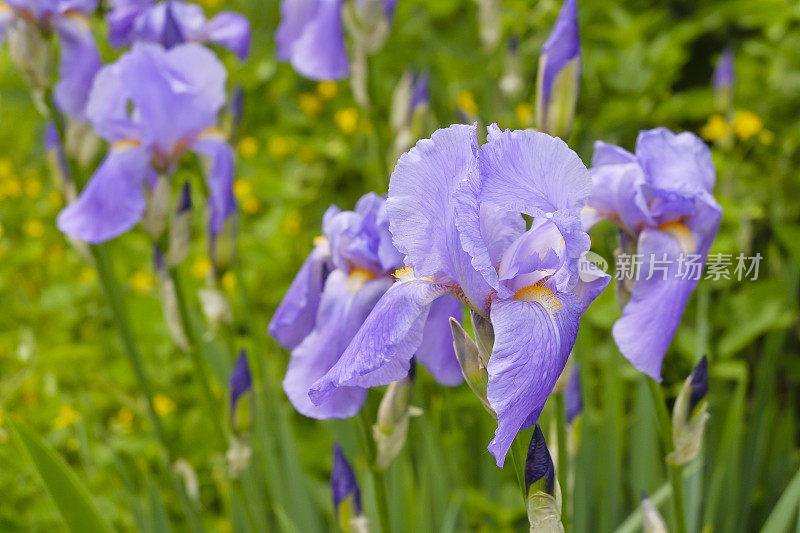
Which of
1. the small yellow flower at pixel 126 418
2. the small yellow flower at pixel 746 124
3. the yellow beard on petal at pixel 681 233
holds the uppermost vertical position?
the yellow beard on petal at pixel 681 233

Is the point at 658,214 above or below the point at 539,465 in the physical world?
above

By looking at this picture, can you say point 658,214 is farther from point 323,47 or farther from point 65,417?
point 65,417

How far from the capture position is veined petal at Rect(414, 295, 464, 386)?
1.04 meters

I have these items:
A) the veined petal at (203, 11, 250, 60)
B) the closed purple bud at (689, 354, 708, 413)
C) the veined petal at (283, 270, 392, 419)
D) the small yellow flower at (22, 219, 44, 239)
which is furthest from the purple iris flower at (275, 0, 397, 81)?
the small yellow flower at (22, 219, 44, 239)

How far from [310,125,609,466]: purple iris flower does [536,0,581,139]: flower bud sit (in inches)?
26.0

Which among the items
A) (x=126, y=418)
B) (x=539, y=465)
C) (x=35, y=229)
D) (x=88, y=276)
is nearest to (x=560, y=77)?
(x=539, y=465)

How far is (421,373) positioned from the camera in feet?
6.95

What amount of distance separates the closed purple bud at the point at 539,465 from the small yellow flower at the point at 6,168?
3.67m

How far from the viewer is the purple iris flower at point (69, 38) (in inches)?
68.3

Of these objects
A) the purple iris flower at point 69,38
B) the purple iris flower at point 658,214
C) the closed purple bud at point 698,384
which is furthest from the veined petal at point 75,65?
the closed purple bud at point 698,384

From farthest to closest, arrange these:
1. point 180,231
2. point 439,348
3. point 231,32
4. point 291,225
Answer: point 291,225, point 231,32, point 180,231, point 439,348

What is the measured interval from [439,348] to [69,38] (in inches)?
52.1

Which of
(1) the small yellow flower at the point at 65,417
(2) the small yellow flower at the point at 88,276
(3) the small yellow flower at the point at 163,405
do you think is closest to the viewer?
(1) the small yellow flower at the point at 65,417

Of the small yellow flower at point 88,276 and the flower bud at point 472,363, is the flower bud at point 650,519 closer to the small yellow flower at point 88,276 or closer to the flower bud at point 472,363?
the flower bud at point 472,363
